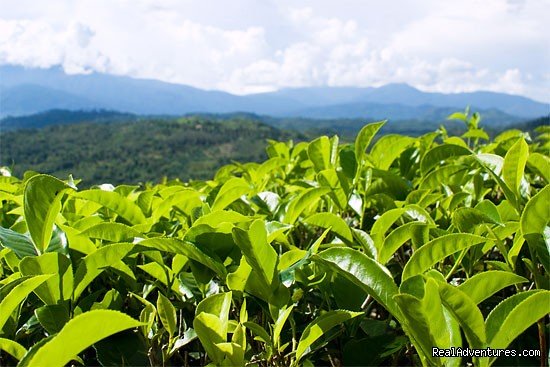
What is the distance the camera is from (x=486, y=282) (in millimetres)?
785

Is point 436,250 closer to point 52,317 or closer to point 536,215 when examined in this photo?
point 536,215

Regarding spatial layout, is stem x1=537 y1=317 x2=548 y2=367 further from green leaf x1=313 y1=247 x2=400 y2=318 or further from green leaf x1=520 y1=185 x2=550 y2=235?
green leaf x1=313 y1=247 x2=400 y2=318

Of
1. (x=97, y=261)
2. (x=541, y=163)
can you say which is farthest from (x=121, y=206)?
(x=541, y=163)

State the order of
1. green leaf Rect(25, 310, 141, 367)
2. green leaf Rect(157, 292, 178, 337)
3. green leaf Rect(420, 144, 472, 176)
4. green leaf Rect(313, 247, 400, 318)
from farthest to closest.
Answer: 1. green leaf Rect(420, 144, 472, 176)
2. green leaf Rect(157, 292, 178, 337)
3. green leaf Rect(313, 247, 400, 318)
4. green leaf Rect(25, 310, 141, 367)

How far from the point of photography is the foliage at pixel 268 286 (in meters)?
0.72

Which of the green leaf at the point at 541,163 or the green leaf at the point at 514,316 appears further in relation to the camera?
the green leaf at the point at 541,163

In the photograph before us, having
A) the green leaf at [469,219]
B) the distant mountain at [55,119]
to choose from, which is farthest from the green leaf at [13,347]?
the distant mountain at [55,119]

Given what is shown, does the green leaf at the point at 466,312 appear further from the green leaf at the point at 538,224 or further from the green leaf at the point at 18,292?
the green leaf at the point at 18,292

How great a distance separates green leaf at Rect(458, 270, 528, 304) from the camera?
2.55ft

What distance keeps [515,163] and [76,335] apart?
89 cm

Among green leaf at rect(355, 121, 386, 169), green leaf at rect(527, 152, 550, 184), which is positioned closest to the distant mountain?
green leaf at rect(355, 121, 386, 169)

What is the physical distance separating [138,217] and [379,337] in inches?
27.0

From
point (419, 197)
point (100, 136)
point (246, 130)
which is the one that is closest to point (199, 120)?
point (246, 130)

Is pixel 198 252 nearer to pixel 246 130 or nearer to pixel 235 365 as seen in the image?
pixel 235 365
